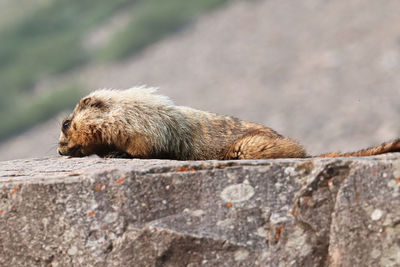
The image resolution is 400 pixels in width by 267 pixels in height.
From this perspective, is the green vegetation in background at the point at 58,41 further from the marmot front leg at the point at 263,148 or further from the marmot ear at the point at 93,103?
the marmot front leg at the point at 263,148

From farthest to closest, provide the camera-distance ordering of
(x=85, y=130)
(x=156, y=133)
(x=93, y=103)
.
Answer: (x=93, y=103) < (x=85, y=130) < (x=156, y=133)

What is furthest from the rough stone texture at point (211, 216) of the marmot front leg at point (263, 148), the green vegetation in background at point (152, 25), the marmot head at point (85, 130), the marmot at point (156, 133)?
the green vegetation in background at point (152, 25)

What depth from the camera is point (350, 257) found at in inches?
219

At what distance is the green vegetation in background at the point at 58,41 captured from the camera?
38.0 metres

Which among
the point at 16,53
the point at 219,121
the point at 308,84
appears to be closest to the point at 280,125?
the point at 308,84

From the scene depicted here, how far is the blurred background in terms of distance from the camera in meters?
27.0

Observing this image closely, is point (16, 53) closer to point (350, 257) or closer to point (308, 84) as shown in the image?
point (308, 84)

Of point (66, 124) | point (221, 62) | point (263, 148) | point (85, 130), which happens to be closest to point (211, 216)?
point (263, 148)

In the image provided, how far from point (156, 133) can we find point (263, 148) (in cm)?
111

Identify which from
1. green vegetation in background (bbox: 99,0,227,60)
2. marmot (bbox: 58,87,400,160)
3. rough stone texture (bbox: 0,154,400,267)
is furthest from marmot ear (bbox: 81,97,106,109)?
green vegetation in background (bbox: 99,0,227,60)

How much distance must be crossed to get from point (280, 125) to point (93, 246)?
21.8 m

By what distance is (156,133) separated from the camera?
285 inches

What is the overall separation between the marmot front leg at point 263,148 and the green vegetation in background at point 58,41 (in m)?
30.0

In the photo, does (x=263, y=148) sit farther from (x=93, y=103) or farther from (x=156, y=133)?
(x=93, y=103)
